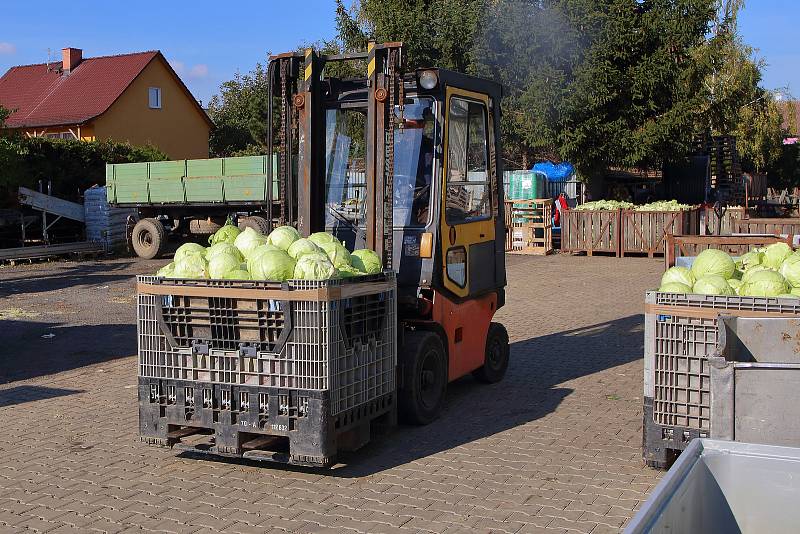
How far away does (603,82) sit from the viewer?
91.0ft

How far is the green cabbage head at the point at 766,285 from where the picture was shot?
5.79 m

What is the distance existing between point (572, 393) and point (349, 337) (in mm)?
3347

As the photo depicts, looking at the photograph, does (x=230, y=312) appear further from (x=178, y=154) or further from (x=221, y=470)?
(x=178, y=154)

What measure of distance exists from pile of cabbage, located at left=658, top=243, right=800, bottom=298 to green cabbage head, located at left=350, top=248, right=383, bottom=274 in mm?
2058

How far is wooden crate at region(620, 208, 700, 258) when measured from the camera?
23.6 meters

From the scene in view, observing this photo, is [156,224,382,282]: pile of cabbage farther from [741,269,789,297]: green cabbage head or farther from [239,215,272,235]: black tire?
[239,215,272,235]: black tire

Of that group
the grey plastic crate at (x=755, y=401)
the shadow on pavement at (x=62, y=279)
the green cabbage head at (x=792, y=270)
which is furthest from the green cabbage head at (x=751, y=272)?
the shadow on pavement at (x=62, y=279)

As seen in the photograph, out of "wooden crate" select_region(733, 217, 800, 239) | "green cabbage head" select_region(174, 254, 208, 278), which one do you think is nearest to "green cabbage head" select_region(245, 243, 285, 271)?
"green cabbage head" select_region(174, 254, 208, 278)

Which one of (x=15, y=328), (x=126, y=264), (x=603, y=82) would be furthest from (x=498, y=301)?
(x=603, y=82)

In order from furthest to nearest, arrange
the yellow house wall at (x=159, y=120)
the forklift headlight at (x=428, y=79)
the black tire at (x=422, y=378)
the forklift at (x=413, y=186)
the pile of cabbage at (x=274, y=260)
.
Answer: the yellow house wall at (x=159, y=120) → the forklift headlight at (x=428, y=79) → the forklift at (x=413, y=186) → the black tire at (x=422, y=378) → the pile of cabbage at (x=274, y=260)

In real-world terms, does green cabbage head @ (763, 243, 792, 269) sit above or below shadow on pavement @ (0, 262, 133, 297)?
above

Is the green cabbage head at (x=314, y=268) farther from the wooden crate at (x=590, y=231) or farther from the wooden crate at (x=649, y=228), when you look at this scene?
the wooden crate at (x=590, y=231)

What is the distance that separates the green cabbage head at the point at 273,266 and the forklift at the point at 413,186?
0.99 metres

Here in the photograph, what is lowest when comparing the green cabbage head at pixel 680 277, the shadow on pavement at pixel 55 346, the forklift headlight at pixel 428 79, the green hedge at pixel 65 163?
the shadow on pavement at pixel 55 346
